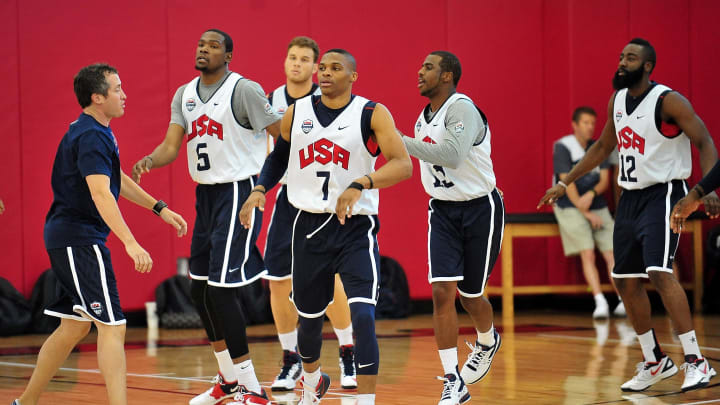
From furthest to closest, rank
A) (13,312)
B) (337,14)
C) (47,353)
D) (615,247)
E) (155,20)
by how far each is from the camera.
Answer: (337,14) < (155,20) < (13,312) < (615,247) < (47,353)

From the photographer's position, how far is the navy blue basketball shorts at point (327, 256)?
197 inches

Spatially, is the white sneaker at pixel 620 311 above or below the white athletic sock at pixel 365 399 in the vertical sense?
below

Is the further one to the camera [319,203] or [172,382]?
[172,382]

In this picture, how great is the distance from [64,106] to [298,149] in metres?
5.63

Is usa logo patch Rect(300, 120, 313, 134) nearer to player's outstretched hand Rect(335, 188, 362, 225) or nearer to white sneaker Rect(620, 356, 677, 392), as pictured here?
player's outstretched hand Rect(335, 188, 362, 225)

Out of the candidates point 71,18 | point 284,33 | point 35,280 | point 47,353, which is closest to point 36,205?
point 35,280

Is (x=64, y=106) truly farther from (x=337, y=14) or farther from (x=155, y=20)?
(x=337, y=14)

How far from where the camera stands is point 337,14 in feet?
36.7

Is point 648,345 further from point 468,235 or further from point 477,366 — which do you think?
point 468,235

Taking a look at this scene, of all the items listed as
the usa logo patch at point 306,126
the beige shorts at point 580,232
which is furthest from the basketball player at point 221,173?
the beige shorts at point 580,232

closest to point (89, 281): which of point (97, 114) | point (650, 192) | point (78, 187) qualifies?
point (78, 187)

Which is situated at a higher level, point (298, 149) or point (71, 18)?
point (71, 18)

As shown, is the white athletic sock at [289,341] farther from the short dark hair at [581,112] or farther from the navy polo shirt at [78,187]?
the short dark hair at [581,112]

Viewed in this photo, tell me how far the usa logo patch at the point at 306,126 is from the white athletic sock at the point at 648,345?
2.62 meters
